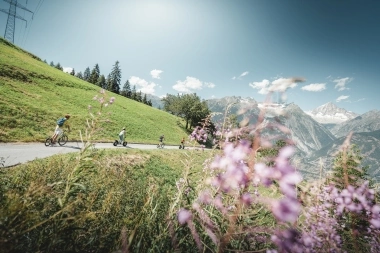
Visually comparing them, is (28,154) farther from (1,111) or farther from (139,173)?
(1,111)

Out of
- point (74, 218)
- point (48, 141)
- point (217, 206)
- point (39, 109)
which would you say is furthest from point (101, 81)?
point (217, 206)

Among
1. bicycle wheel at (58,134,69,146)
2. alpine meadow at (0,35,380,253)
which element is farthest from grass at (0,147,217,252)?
bicycle wheel at (58,134,69,146)

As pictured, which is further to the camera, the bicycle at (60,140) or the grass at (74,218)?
the bicycle at (60,140)

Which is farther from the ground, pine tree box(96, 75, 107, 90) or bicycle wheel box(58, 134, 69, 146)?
pine tree box(96, 75, 107, 90)

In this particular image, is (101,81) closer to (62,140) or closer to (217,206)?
(62,140)

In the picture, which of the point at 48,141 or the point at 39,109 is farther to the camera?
the point at 39,109

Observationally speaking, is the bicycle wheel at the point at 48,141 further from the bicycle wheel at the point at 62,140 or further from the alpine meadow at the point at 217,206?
the alpine meadow at the point at 217,206

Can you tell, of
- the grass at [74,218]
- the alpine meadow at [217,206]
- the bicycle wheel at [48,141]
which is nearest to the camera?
the alpine meadow at [217,206]

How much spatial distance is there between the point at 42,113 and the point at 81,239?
2355cm

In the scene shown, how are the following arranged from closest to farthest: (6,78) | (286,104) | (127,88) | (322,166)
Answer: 1. (286,104)
2. (322,166)
3. (6,78)
4. (127,88)

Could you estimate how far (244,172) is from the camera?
1.45m

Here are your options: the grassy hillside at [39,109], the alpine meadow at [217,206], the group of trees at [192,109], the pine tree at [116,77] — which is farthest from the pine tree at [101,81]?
the alpine meadow at [217,206]

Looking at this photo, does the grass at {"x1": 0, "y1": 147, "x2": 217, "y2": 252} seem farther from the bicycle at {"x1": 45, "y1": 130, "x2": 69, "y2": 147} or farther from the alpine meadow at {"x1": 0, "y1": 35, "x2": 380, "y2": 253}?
the bicycle at {"x1": 45, "y1": 130, "x2": 69, "y2": 147}

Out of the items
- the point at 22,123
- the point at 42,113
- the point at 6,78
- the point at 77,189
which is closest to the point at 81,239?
the point at 77,189
